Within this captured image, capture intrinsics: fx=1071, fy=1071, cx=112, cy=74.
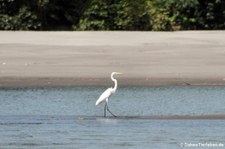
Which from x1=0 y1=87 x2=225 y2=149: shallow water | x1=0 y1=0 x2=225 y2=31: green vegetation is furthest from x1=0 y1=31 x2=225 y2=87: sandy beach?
x1=0 y1=0 x2=225 y2=31: green vegetation

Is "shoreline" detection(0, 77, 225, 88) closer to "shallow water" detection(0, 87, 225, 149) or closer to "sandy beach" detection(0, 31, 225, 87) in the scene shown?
"sandy beach" detection(0, 31, 225, 87)

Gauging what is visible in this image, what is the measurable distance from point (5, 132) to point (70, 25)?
13.1m

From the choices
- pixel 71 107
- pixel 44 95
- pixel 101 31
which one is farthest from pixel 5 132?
pixel 101 31

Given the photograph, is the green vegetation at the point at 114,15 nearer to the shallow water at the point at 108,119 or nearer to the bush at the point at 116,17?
the bush at the point at 116,17

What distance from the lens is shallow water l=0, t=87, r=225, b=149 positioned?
15.1 metres

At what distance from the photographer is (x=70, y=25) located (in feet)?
94.8

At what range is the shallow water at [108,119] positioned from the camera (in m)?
15.1

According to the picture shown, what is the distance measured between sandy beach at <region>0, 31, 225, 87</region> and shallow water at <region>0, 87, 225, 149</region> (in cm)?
80

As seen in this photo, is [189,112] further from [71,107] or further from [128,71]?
[128,71]

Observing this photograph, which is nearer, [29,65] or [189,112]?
[189,112]

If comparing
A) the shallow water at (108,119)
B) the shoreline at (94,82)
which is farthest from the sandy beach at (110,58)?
the shallow water at (108,119)

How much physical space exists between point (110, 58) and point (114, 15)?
5208 mm

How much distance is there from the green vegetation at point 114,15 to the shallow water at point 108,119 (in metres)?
7.37

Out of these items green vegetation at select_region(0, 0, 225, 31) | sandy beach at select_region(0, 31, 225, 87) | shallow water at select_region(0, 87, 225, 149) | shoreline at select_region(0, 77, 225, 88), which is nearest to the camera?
shallow water at select_region(0, 87, 225, 149)
